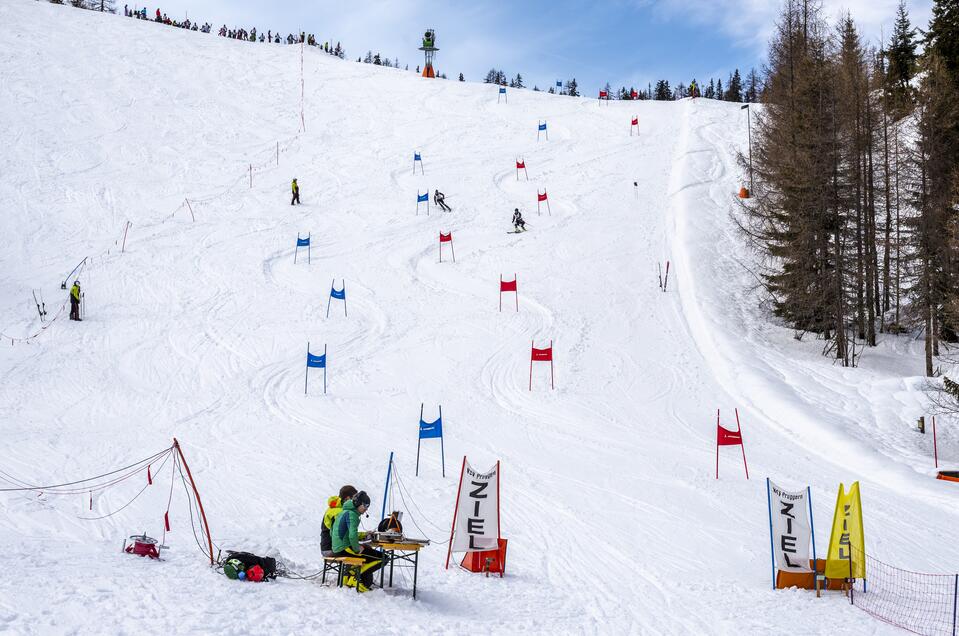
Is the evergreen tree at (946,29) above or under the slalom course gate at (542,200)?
above

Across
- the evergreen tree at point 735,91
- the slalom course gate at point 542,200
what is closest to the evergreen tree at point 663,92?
the evergreen tree at point 735,91

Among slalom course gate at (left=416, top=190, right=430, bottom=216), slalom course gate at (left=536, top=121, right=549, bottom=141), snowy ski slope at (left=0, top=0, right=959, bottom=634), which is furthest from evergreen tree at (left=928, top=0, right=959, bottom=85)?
slalom course gate at (left=416, top=190, right=430, bottom=216)

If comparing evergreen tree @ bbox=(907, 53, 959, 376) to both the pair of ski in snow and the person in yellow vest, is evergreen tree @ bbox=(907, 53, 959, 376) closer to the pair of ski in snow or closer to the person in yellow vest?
the person in yellow vest

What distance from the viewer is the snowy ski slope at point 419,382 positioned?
866cm

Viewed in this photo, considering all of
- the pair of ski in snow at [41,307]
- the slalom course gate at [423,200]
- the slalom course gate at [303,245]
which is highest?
the slalom course gate at [423,200]

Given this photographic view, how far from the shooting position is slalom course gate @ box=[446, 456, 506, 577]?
9555 millimetres

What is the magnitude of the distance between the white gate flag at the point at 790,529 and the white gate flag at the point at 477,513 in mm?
3749

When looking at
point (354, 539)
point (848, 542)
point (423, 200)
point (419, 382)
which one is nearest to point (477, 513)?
point (354, 539)

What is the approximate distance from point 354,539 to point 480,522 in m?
2.10

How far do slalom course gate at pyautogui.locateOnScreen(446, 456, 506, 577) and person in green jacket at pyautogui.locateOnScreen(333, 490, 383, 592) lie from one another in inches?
61.9

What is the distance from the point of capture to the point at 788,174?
23.6 metres

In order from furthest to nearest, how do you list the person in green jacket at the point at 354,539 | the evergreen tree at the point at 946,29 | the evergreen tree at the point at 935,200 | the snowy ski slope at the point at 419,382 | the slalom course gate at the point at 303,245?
the evergreen tree at the point at 946,29 → the slalom course gate at the point at 303,245 → the evergreen tree at the point at 935,200 → the snowy ski slope at the point at 419,382 → the person in green jacket at the point at 354,539

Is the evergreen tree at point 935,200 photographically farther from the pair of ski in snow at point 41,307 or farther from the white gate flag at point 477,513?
the pair of ski in snow at point 41,307

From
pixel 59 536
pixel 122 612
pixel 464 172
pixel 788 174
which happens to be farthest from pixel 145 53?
pixel 122 612
